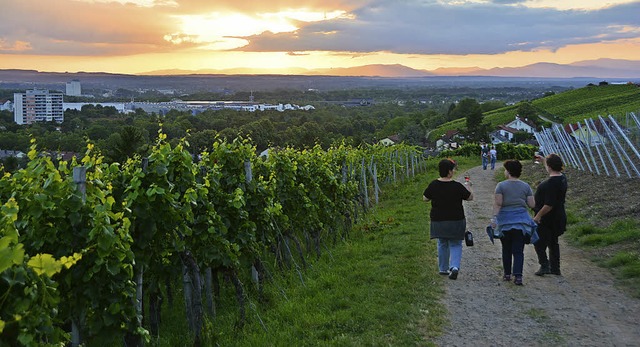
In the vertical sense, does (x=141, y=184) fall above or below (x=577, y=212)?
above

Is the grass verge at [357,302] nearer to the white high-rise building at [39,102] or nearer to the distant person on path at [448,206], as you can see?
→ the distant person on path at [448,206]

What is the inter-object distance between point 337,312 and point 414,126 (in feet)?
320

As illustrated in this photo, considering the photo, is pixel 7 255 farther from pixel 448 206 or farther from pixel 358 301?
pixel 448 206

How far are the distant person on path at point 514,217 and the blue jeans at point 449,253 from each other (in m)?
0.62

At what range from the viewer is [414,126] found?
102 meters

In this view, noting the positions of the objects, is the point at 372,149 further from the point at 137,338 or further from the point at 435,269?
the point at 137,338

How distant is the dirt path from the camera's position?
5801mm

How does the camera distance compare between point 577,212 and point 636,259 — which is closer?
point 636,259

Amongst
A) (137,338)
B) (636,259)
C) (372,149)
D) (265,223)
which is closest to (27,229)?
(137,338)

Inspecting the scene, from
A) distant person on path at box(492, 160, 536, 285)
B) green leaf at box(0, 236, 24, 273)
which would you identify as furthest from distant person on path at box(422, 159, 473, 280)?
green leaf at box(0, 236, 24, 273)

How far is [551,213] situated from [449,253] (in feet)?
4.96

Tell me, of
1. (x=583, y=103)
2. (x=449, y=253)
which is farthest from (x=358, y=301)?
(x=583, y=103)

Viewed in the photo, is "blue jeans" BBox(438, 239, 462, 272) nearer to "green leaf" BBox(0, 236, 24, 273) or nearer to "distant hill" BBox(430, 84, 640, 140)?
"green leaf" BBox(0, 236, 24, 273)

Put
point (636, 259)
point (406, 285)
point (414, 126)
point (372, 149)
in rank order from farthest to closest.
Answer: point (414, 126)
point (372, 149)
point (636, 259)
point (406, 285)
